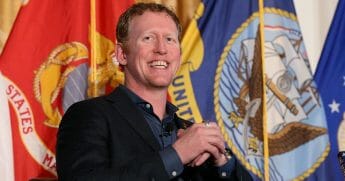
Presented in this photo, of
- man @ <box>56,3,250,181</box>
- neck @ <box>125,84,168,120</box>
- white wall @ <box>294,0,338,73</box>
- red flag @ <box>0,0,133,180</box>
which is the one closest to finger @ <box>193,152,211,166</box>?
man @ <box>56,3,250,181</box>

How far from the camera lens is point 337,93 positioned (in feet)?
8.02

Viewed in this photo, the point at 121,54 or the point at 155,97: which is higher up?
the point at 121,54

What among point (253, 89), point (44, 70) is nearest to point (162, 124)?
point (44, 70)

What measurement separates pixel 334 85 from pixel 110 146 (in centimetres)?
157

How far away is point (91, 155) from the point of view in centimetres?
107

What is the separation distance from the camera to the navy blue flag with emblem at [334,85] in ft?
7.88

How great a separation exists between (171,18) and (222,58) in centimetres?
106

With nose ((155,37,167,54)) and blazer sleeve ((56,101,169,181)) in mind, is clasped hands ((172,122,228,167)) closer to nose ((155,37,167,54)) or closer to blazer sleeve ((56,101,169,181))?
blazer sleeve ((56,101,169,181))

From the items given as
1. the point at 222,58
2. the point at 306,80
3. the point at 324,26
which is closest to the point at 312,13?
the point at 324,26

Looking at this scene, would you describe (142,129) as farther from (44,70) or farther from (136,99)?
(44,70)

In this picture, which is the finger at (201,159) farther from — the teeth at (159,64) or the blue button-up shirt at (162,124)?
the teeth at (159,64)

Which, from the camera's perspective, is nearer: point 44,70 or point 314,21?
point 44,70

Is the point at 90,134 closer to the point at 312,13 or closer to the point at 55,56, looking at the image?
the point at 55,56

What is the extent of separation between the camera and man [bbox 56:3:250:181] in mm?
1052
